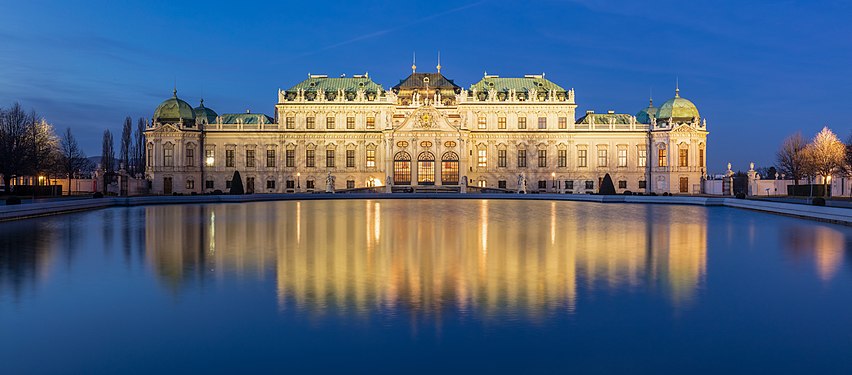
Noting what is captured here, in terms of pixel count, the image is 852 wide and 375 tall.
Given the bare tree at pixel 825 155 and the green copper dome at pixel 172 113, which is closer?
the bare tree at pixel 825 155

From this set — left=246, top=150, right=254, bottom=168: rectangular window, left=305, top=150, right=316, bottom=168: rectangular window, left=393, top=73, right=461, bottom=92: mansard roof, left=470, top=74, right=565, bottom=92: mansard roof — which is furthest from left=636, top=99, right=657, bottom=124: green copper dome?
left=246, top=150, right=254, bottom=168: rectangular window

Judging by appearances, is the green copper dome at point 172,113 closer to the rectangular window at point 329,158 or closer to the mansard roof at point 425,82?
the rectangular window at point 329,158

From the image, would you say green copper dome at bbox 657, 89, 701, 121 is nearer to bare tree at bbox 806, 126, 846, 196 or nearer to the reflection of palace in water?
bare tree at bbox 806, 126, 846, 196

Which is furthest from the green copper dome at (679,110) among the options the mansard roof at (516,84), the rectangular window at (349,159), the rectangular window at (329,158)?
the rectangular window at (329,158)

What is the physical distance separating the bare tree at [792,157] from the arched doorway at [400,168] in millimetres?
49116

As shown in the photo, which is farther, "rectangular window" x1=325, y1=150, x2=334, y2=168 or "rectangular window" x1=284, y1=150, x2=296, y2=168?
"rectangular window" x1=284, y1=150, x2=296, y2=168

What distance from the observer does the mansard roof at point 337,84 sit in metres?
78.6

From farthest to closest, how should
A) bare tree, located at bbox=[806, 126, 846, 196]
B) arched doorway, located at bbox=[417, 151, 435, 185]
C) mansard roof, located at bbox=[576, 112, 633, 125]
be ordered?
mansard roof, located at bbox=[576, 112, 633, 125]
arched doorway, located at bbox=[417, 151, 435, 185]
bare tree, located at bbox=[806, 126, 846, 196]

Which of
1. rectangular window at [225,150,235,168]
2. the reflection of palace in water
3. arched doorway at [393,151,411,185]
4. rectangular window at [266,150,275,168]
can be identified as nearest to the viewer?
the reflection of palace in water

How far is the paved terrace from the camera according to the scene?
3200 centimetres

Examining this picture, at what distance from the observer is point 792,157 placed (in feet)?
281

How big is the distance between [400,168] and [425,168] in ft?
9.82

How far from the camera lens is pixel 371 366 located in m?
7.76

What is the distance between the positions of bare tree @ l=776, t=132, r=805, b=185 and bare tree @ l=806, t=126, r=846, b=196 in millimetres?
3113
